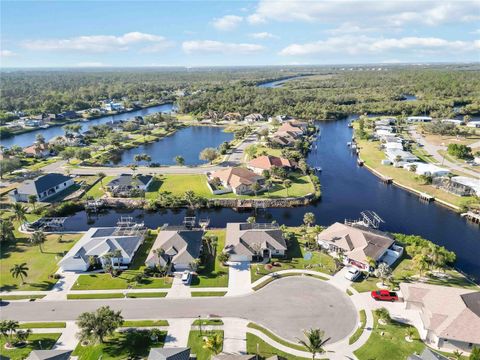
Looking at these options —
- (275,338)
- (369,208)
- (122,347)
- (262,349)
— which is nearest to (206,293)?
(275,338)

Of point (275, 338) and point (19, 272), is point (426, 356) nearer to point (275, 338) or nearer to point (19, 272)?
point (275, 338)

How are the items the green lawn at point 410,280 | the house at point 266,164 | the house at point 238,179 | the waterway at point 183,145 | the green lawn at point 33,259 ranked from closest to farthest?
the green lawn at point 410,280
the green lawn at point 33,259
the house at point 238,179
the house at point 266,164
the waterway at point 183,145

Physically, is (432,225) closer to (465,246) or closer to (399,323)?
(465,246)

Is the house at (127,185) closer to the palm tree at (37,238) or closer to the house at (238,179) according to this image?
the house at (238,179)

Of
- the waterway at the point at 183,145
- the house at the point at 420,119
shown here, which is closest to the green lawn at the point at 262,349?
the waterway at the point at 183,145

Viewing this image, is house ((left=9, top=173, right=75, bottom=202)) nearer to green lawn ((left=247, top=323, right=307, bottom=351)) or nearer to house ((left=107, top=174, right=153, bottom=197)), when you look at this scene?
house ((left=107, top=174, right=153, bottom=197))

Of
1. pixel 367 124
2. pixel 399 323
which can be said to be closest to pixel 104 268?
pixel 399 323

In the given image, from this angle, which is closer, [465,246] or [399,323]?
[399,323]
